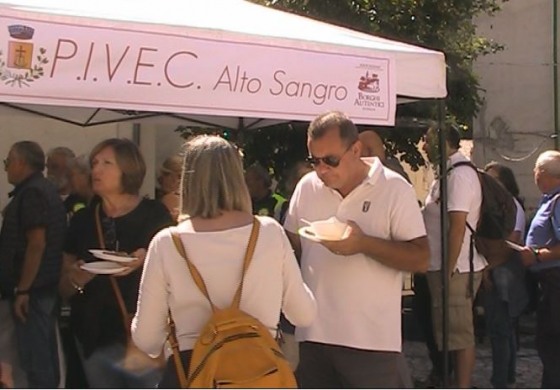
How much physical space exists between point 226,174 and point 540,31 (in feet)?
53.8

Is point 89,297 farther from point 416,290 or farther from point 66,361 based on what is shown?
point 416,290

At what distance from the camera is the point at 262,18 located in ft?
18.1

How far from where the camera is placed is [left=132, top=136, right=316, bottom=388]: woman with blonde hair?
3.16 metres

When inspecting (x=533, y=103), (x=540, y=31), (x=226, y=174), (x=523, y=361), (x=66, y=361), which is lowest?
(x=523, y=361)

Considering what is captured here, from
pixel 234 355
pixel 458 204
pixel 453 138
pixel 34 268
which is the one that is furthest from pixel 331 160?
pixel 453 138

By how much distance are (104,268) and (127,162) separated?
58 centimetres

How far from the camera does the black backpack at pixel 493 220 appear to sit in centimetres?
643

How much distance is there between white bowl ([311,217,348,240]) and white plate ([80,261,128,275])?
0.96 metres

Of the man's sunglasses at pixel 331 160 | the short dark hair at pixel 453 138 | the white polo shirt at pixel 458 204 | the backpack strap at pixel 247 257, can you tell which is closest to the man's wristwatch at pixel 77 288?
the man's sunglasses at pixel 331 160

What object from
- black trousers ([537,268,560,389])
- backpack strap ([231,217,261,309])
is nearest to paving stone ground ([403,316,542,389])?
black trousers ([537,268,560,389])

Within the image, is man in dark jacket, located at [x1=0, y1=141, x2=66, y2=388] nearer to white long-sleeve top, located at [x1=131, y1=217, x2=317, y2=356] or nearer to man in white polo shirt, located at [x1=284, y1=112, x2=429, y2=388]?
man in white polo shirt, located at [x1=284, y1=112, x2=429, y2=388]

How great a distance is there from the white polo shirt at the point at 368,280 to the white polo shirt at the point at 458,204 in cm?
→ 239

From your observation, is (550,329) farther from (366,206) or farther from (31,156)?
(31,156)

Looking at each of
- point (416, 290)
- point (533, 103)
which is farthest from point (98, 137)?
point (533, 103)
